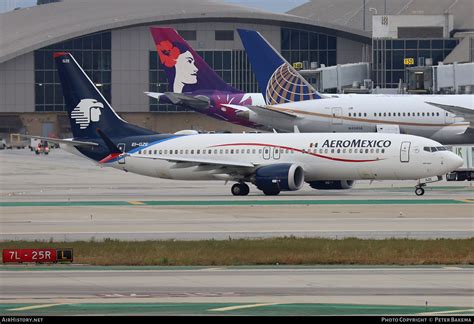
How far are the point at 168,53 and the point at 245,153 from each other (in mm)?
36601

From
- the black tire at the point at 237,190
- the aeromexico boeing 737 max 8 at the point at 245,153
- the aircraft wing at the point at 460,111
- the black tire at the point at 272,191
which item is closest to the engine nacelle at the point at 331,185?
the aeromexico boeing 737 max 8 at the point at 245,153

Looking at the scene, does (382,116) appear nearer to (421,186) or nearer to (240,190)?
(240,190)

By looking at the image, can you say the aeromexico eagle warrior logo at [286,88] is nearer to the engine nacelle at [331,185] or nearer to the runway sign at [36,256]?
the engine nacelle at [331,185]

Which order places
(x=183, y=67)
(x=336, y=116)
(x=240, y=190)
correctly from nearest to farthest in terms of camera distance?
(x=240, y=190) → (x=336, y=116) → (x=183, y=67)

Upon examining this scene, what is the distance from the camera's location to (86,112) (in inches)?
2427

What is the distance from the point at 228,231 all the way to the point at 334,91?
91.2m

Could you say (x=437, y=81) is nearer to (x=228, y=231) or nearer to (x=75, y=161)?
(x=75, y=161)

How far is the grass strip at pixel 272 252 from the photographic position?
29.2m

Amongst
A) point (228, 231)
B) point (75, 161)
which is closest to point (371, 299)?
point (228, 231)

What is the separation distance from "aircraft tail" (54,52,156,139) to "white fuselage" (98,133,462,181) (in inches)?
70.9

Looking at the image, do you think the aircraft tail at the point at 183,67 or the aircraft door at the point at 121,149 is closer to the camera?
the aircraft door at the point at 121,149

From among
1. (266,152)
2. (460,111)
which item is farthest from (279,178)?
(460,111)

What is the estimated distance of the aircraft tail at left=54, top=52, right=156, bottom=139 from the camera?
61562mm

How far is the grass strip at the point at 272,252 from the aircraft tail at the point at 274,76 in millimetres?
52005
